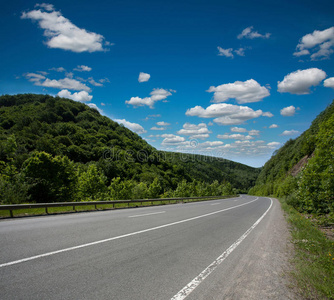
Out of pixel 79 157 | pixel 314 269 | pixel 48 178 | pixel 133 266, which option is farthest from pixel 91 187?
pixel 314 269

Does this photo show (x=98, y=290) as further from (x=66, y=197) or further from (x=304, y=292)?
(x=66, y=197)

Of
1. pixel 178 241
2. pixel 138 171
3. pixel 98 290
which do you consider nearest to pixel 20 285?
pixel 98 290

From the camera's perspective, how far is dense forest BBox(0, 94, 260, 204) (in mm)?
28125

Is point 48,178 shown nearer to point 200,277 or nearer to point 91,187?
point 91,187

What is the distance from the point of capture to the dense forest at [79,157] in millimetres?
28125

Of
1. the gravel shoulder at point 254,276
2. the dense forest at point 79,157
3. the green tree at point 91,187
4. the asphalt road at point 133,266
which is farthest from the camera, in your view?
the green tree at point 91,187

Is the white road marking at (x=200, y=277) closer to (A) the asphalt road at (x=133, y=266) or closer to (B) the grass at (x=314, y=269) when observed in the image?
(A) the asphalt road at (x=133, y=266)

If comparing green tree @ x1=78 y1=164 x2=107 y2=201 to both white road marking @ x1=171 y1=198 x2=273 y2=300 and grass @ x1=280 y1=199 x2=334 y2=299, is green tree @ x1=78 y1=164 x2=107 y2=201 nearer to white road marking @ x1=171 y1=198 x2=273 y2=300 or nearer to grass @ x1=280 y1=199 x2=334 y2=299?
white road marking @ x1=171 y1=198 x2=273 y2=300

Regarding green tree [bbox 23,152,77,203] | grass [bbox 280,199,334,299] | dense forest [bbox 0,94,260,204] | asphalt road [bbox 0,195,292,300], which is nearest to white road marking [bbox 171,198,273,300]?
asphalt road [bbox 0,195,292,300]

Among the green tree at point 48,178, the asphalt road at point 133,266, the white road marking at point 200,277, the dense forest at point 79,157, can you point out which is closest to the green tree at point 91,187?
the dense forest at point 79,157

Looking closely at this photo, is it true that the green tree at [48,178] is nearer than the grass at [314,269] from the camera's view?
No

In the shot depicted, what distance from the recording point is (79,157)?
227 ft

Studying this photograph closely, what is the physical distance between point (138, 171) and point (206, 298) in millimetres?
75817

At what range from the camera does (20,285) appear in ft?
11.0
